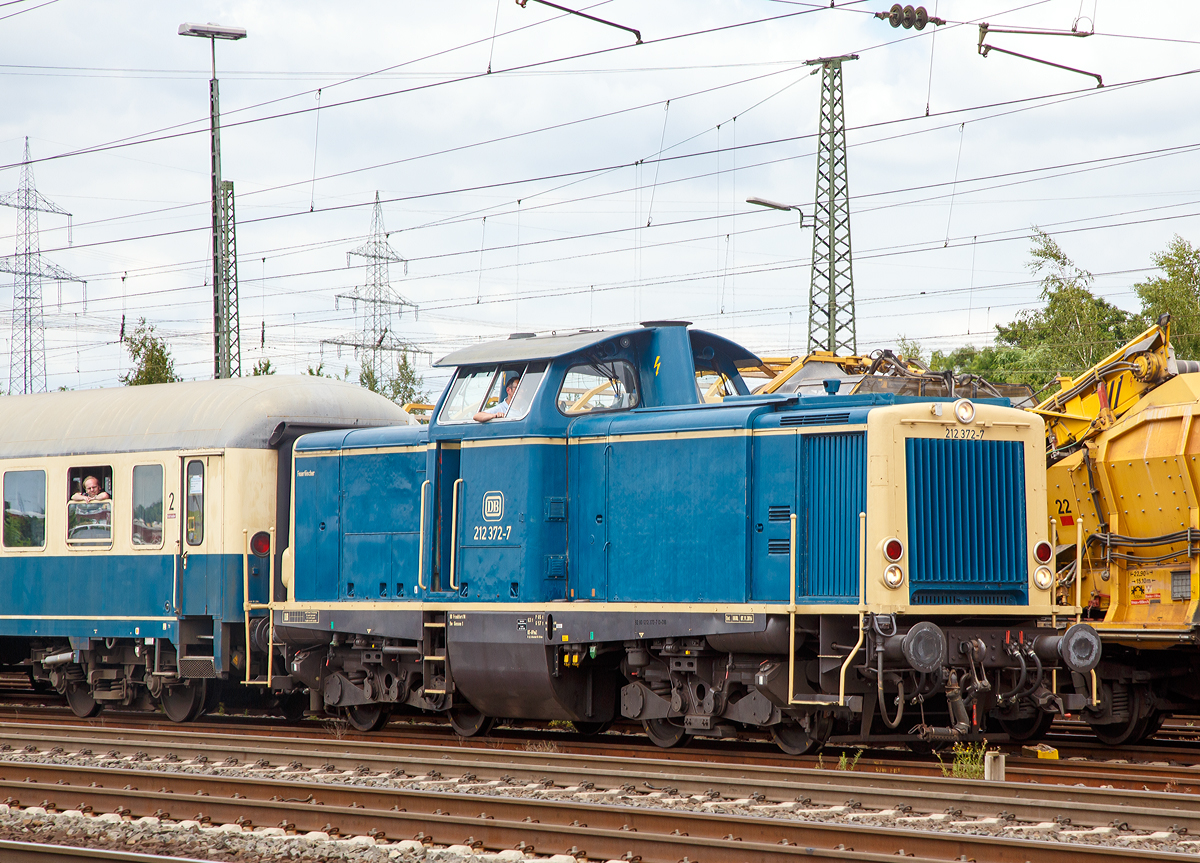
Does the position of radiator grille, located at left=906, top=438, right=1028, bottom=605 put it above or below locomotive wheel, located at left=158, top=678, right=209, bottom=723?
above

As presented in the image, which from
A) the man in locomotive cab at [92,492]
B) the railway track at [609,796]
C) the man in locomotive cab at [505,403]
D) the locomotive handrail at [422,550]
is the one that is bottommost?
the railway track at [609,796]

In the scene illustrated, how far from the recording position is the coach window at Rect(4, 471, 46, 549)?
15211 mm

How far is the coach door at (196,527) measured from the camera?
45.3 feet

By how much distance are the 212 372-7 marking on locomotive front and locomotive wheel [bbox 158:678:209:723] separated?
14.6 feet

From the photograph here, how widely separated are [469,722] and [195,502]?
3.81 m

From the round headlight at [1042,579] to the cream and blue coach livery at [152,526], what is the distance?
741 centimetres

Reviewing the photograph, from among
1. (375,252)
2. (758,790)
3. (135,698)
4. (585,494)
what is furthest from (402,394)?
(758,790)

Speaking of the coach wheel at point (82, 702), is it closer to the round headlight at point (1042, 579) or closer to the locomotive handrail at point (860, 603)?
the locomotive handrail at point (860, 603)

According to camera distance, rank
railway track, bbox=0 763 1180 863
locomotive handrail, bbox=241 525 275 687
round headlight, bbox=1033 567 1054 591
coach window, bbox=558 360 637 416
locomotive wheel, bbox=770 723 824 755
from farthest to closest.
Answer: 1. locomotive handrail, bbox=241 525 275 687
2. coach window, bbox=558 360 637 416
3. locomotive wheel, bbox=770 723 824 755
4. round headlight, bbox=1033 567 1054 591
5. railway track, bbox=0 763 1180 863

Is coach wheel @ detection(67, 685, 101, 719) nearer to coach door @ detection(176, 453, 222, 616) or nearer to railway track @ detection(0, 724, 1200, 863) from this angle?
coach door @ detection(176, 453, 222, 616)

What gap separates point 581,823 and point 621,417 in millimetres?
4336

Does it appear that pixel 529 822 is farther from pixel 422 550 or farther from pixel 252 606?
pixel 252 606

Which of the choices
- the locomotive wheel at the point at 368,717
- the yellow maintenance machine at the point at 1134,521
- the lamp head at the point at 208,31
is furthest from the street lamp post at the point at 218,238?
the yellow maintenance machine at the point at 1134,521

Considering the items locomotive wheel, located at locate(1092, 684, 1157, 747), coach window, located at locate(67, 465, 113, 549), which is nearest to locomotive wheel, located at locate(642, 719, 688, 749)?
locomotive wheel, located at locate(1092, 684, 1157, 747)
